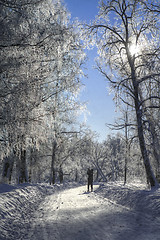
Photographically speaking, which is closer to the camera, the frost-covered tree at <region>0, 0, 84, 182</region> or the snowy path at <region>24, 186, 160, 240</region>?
the snowy path at <region>24, 186, 160, 240</region>

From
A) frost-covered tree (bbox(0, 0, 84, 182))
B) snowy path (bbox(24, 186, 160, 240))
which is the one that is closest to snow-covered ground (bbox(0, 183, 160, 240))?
snowy path (bbox(24, 186, 160, 240))

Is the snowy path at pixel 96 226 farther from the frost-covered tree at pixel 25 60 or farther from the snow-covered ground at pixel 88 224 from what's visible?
the frost-covered tree at pixel 25 60

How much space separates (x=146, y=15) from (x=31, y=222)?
24.8ft

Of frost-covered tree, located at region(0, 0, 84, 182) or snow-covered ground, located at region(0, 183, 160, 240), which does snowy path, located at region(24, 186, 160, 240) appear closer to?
snow-covered ground, located at region(0, 183, 160, 240)

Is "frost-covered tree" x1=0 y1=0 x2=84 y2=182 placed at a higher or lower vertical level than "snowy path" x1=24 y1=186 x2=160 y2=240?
higher

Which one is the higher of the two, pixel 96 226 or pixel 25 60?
pixel 25 60

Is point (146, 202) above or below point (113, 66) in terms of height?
below

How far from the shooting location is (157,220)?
17.0 feet

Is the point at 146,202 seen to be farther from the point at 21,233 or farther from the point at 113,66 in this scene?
the point at 113,66

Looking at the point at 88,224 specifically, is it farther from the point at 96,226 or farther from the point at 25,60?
the point at 25,60

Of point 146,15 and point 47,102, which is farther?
point 47,102

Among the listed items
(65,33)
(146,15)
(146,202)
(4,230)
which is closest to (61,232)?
(4,230)

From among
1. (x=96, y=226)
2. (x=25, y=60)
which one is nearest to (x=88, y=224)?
(x=96, y=226)

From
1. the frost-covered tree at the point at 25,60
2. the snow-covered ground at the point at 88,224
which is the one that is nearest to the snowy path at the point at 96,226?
the snow-covered ground at the point at 88,224
